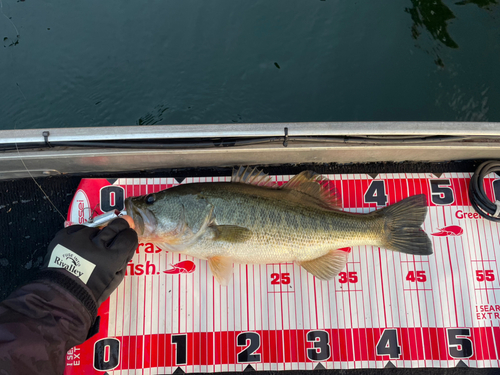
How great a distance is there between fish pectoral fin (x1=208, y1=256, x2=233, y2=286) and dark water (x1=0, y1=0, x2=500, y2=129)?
7.29ft

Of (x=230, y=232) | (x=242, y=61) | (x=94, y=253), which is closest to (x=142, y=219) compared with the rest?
(x=94, y=253)

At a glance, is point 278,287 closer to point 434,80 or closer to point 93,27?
point 434,80

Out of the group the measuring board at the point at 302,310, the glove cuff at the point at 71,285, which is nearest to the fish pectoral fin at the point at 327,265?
the measuring board at the point at 302,310

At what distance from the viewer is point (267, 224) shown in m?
2.45

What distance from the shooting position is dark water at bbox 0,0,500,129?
4059 mm

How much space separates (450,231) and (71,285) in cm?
315

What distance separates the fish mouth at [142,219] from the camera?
238cm

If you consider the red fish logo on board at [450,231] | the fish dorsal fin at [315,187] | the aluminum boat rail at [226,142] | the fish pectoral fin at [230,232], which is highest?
the aluminum boat rail at [226,142]

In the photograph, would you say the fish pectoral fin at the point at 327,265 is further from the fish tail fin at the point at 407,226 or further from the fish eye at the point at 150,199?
the fish eye at the point at 150,199

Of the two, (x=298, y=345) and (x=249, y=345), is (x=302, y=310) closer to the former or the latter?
(x=298, y=345)

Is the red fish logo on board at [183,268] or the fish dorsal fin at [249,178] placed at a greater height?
the fish dorsal fin at [249,178]

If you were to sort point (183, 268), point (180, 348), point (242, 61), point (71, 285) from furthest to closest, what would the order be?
1. point (242, 61)
2. point (183, 268)
3. point (180, 348)
4. point (71, 285)

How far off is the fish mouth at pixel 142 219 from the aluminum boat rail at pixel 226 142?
45cm

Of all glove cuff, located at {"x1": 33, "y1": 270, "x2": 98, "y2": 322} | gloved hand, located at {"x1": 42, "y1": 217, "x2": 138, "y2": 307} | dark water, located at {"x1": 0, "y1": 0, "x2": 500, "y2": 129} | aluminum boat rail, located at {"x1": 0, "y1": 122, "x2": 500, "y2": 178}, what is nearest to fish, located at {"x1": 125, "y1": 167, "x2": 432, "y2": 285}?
gloved hand, located at {"x1": 42, "y1": 217, "x2": 138, "y2": 307}
